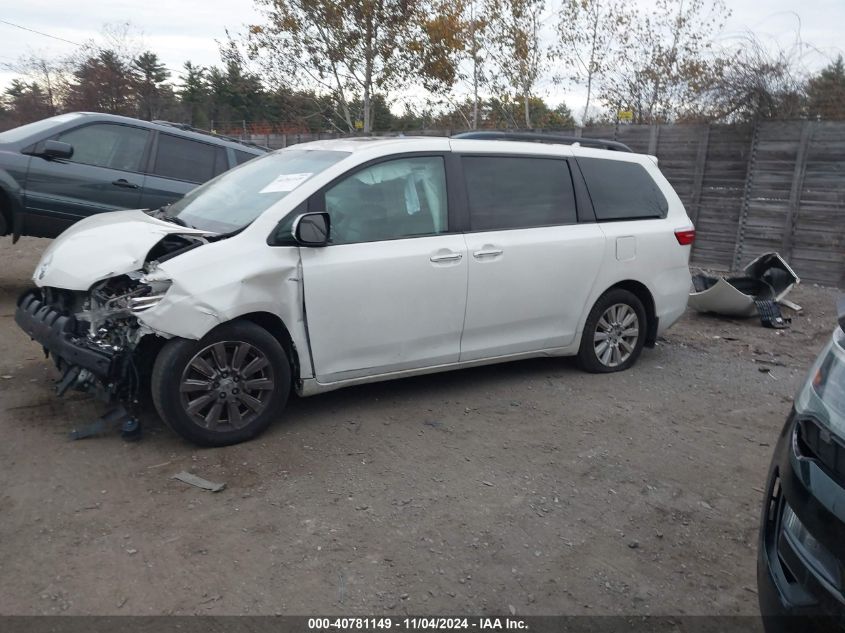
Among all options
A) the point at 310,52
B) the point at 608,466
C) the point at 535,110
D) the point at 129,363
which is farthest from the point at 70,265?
the point at 535,110

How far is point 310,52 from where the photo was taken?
2053cm

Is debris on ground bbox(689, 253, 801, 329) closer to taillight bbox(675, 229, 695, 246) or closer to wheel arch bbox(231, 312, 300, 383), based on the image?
taillight bbox(675, 229, 695, 246)

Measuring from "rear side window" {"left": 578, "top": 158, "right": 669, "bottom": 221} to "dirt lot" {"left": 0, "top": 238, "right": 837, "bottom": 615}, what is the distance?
1.46 m

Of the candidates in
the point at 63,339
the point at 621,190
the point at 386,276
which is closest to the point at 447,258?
the point at 386,276

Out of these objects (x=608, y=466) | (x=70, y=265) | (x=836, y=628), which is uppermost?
(x=70, y=265)

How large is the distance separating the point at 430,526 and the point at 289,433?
4.51 feet

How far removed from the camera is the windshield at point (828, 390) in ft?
7.47

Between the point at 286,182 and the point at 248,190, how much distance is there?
342 millimetres

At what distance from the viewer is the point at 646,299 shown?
619cm

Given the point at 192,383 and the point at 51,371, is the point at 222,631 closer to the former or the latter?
the point at 192,383

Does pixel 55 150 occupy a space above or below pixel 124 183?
above

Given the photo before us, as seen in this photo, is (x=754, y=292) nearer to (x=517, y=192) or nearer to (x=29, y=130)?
(x=517, y=192)

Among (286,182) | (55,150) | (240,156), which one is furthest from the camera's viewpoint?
(240,156)

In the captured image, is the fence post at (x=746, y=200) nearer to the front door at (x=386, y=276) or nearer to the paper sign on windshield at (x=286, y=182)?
the front door at (x=386, y=276)
